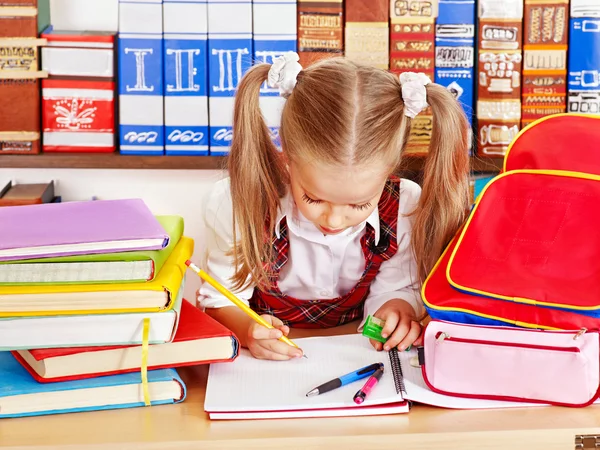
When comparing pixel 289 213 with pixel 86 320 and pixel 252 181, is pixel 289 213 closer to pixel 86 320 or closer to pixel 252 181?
pixel 252 181

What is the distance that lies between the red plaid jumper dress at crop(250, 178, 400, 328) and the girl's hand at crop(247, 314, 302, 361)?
21cm

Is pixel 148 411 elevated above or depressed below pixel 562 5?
below

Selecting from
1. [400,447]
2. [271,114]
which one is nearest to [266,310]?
[400,447]

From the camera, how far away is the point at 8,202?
1740 millimetres

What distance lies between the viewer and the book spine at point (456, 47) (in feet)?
5.76

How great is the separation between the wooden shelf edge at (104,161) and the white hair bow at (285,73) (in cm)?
76

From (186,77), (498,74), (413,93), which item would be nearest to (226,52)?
(186,77)

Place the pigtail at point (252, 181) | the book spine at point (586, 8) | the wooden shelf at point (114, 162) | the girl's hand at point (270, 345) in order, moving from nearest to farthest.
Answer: the girl's hand at point (270, 345) < the pigtail at point (252, 181) < the book spine at point (586, 8) < the wooden shelf at point (114, 162)

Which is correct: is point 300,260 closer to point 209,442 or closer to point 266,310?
point 266,310

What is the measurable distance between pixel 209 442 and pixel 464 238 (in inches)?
15.7

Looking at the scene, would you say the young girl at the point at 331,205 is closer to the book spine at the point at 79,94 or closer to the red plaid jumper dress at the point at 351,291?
the red plaid jumper dress at the point at 351,291

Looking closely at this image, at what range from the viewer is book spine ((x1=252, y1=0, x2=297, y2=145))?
1.75m

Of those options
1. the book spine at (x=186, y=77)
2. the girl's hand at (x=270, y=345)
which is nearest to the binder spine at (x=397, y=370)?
the girl's hand at (x=270, y=345)

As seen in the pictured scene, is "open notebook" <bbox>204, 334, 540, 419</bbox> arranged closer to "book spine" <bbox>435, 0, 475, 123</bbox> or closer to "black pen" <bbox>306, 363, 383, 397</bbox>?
"black pen" <bbox>306, 363, 383, 397</bbox>
